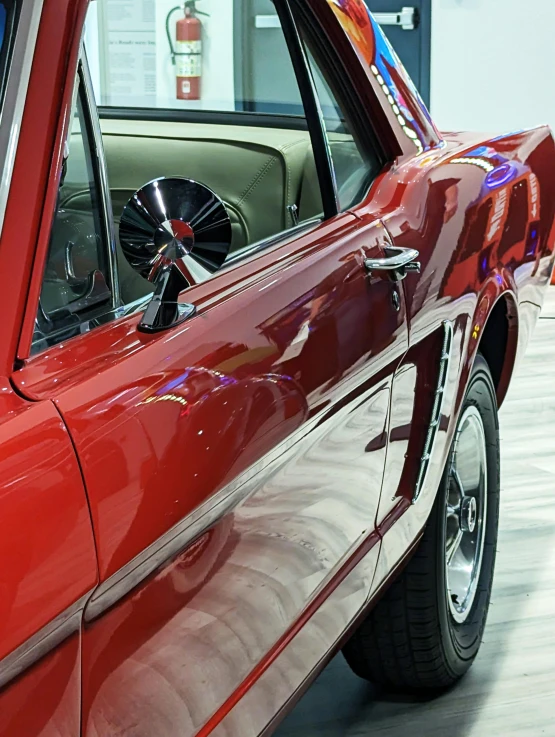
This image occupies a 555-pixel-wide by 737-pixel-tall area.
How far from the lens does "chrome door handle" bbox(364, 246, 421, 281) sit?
1.55 metres

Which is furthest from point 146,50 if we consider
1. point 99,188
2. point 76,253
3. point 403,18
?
point 403,18

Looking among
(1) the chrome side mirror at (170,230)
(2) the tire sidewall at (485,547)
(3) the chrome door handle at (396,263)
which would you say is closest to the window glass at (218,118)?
(3) the chrome door handle at (396,263)

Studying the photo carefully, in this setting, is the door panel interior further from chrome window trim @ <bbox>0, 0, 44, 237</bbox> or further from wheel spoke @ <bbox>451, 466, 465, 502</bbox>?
wheel spoke @ <bbox>451, 466, 465, 502</bbox>

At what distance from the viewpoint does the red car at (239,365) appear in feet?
3.05

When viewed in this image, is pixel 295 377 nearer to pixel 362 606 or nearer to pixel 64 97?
pixel 64 97

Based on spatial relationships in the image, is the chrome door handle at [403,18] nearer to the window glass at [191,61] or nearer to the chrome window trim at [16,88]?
the window glass at [191,61]

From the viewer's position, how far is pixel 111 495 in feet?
3.06

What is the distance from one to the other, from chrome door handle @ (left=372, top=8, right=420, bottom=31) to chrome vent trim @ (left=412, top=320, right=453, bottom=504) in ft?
15.4

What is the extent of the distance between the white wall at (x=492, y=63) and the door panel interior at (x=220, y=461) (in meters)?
4.95

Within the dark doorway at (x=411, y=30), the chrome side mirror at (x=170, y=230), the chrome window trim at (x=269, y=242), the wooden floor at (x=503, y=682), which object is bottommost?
the wooden floor at (x=503, y=682)

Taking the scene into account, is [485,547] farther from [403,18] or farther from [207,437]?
[403,18]

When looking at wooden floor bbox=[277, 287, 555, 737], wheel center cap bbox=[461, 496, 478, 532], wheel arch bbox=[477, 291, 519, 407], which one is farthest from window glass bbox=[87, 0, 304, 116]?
wooden floor bbox=[277, 287, 555, 737]

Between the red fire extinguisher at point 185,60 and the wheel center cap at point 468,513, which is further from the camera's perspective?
the wheel center cap at point 468,513

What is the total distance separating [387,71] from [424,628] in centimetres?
110
